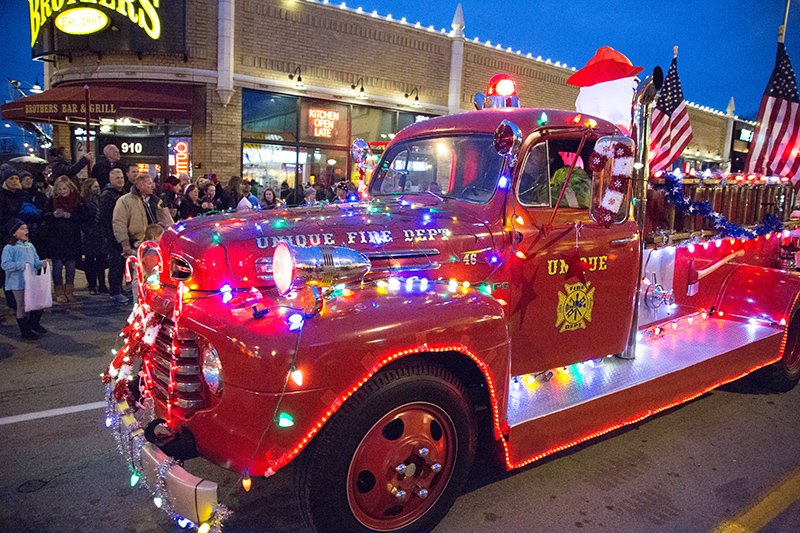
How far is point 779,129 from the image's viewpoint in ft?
25.9

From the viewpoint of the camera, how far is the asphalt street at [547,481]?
118 inches

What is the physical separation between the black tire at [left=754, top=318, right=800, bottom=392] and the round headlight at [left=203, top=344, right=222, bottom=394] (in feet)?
15.9

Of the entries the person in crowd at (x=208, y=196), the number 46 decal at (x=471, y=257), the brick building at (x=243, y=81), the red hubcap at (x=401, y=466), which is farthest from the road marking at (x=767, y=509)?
the brick building at (x=243, y=81)

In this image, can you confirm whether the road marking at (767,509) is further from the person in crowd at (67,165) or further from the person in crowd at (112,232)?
the person in crowd at (67,165)

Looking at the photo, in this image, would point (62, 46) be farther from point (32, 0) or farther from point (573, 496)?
point (573, 496)

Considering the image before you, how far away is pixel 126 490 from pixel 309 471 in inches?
58.0

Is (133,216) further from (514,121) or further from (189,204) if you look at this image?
(514,121)

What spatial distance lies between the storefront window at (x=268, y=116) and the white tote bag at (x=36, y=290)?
8.65 m

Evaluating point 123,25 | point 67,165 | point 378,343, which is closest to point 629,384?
point 378,343

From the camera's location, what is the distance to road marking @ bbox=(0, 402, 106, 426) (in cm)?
408

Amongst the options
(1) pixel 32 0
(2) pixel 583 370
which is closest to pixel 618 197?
(2) pixel 583 370

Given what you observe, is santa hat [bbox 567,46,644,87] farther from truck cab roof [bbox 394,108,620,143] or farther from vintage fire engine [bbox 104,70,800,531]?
truck cab roof [bbox 394,108,620,143]

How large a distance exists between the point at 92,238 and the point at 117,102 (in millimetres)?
6114

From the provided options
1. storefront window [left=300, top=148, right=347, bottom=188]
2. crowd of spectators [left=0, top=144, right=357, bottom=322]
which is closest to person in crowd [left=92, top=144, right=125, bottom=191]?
crowd of spectators [left=0, top=144, right=357, bottom=322]
